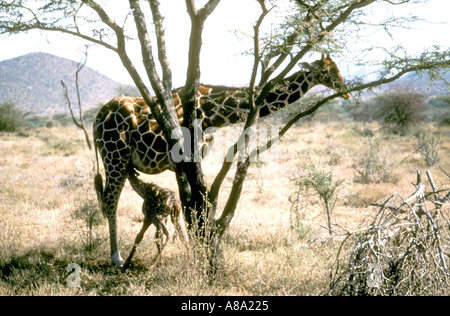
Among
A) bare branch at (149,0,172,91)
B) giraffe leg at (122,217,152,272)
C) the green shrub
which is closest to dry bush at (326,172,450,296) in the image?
giraffe leg at (122,217,152,272)

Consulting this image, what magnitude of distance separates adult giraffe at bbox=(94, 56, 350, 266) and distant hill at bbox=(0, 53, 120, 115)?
167 ft

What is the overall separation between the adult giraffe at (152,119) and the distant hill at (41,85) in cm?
5103

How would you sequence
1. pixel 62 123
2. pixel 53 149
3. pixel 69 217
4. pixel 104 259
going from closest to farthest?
pixel 104 259
pixel 69 217
pixel 53 149
pixel 62 123

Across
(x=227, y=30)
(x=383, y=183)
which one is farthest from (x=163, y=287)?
(x=383, y=183)

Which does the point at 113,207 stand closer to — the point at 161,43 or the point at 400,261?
the point at 161,43

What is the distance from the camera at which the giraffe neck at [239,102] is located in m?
4.65

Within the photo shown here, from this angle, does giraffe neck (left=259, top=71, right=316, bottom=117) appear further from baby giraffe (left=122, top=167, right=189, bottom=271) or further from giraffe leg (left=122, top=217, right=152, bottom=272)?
giraffe leg (left=122, top=217, right=152, bottom=272)

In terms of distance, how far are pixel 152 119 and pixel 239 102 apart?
50.7 inches

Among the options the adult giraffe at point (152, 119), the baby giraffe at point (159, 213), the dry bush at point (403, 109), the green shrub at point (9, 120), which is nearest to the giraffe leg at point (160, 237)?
the baby giraffe at point (159, 213)

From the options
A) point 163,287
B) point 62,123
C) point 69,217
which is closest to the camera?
point 163,287

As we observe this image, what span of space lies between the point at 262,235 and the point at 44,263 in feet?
11.2

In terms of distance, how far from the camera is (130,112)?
506 cm

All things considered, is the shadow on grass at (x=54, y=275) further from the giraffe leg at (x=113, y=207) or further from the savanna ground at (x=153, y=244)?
the giraffe leg at (x=113, y=207)
